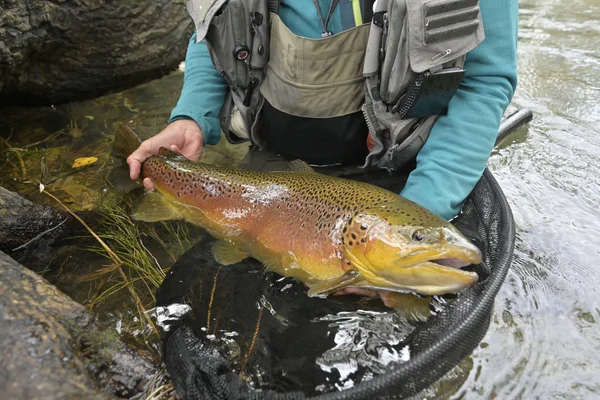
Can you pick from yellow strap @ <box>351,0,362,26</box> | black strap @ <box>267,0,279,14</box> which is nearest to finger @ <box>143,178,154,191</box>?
black strap @ <box>267,0,279,14</box>

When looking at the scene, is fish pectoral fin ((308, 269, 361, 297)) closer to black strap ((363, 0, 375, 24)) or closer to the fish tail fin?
black strap ((363, 0, 375, 24))

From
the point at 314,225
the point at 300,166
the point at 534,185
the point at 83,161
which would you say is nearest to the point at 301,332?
the point at 314,225

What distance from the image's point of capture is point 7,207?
284cm

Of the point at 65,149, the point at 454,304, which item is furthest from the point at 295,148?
the point at 65,149

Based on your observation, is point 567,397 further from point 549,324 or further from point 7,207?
point 7,207

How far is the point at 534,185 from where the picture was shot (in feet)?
11.5

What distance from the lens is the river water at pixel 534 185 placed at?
2.11 metres

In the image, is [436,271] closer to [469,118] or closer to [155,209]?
[469,118]

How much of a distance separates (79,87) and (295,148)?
113 inches

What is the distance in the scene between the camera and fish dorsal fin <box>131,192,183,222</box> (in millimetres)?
2941

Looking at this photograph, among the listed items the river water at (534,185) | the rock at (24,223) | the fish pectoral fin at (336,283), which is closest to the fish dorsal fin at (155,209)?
the river water at (534,185)

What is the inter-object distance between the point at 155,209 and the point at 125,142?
1.59 ft

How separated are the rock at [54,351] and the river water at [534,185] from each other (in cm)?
67

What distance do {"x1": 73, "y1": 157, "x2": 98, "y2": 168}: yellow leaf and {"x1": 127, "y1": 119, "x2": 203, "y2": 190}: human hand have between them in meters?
1.27
